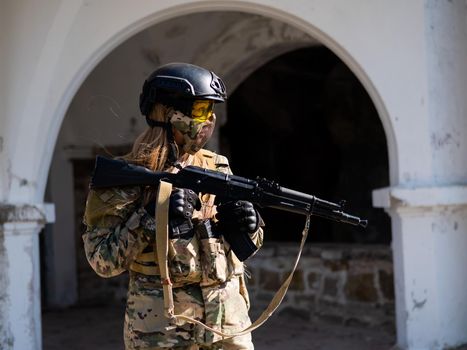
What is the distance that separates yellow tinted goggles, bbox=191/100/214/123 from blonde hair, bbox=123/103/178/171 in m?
0.08

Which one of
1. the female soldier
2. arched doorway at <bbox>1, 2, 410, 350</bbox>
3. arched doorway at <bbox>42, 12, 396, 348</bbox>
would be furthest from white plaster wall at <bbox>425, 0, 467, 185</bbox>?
the female soldier

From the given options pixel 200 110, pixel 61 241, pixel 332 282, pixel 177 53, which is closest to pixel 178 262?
pixel 200 110

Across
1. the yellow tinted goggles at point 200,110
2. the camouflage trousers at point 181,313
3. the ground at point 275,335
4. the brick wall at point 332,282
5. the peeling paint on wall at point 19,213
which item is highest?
the yellow tinted goggles at point 200,110

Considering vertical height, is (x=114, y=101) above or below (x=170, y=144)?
above

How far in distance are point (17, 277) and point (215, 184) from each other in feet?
9.13

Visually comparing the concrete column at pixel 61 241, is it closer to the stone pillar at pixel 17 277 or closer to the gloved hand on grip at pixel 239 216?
the stone pillar at pixel 17 277

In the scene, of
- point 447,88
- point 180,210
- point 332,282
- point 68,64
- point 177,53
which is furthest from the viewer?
point 177,53

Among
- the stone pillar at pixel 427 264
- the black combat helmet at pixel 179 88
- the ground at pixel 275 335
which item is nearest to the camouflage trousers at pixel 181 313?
the black combat helmet at pixel 179 88

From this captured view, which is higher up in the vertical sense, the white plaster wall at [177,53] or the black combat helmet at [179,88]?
the white plaster wall at [177,53]

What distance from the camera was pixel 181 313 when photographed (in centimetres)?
269

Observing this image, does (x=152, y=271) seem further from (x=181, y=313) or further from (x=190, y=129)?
(x=190, y=129)

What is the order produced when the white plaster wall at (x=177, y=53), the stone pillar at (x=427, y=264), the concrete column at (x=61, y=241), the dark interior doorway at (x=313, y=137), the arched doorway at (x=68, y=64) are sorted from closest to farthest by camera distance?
the stone pillar at (x=427, y=264), the arched doorway at (x=68, y=64), the white plaster wall at (x=177, y=53), the concrete column at (x=61, y=241), the dark interior doorway at (x=313, y=137)

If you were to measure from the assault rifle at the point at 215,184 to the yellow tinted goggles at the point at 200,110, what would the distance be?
17cm

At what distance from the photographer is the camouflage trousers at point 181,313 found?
268cm
